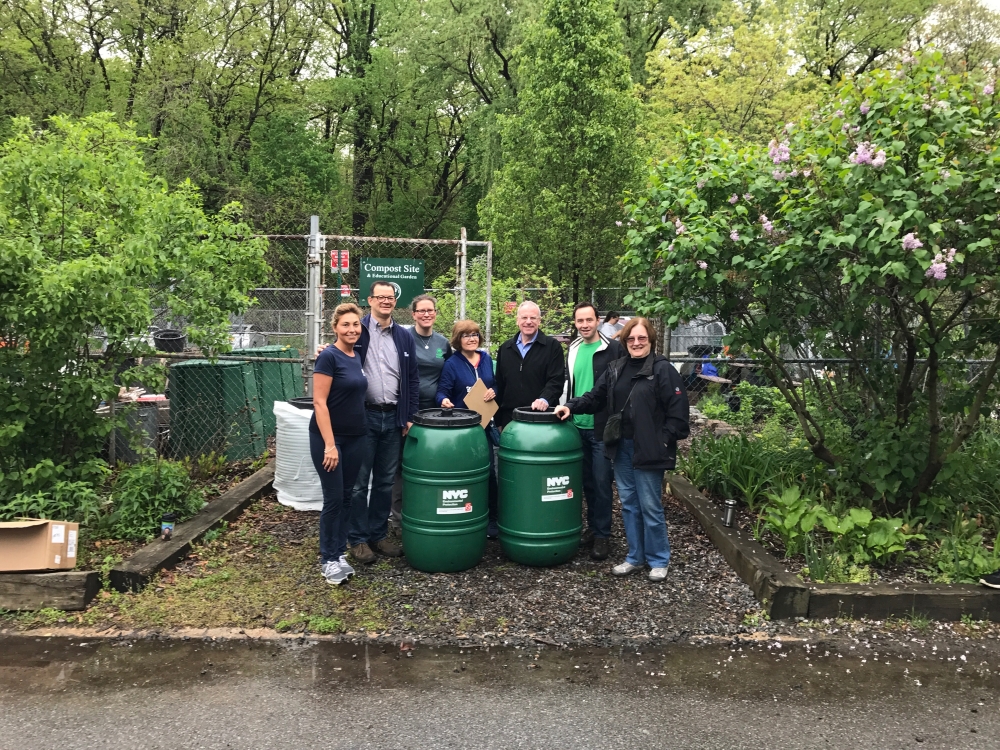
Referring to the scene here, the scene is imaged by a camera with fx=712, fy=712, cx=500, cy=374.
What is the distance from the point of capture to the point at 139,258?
15.9 ft

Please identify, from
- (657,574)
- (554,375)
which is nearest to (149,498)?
(554,375)

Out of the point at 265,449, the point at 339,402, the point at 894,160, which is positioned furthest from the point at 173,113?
the point at 894,160

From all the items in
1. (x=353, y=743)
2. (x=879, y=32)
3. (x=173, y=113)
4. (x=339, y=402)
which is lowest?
(x=353, y=743)

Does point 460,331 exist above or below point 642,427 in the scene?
above

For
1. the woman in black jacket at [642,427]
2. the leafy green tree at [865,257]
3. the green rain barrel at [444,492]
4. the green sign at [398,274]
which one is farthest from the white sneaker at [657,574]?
the green sign at [398,274]

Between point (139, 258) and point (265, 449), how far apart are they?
2.90 m

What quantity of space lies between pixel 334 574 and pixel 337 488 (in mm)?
555

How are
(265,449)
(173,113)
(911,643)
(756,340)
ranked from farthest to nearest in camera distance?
1. (173,113)
2. (265,449)
3. (756,340)
4. (911,643)

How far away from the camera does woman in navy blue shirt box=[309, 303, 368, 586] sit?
4301mm

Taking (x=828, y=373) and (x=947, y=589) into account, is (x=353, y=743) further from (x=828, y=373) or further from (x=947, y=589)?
→ (x=828, y=373)

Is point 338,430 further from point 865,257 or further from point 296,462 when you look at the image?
point 865,257

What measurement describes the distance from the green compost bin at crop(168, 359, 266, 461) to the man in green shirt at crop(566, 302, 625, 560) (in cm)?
354

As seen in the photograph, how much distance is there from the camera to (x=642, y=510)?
15.4ft

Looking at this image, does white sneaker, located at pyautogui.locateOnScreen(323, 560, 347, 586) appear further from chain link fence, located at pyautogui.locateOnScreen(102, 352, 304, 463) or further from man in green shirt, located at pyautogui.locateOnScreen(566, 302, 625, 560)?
chain link fence, located at pyautogui.locateOnScreen(102, 352, 304, 463)
